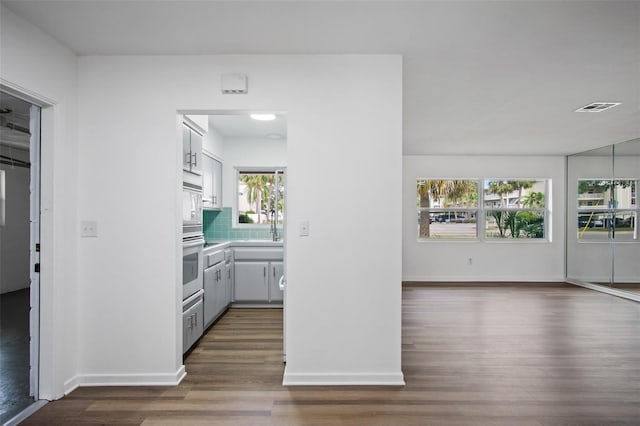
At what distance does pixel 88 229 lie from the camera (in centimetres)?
262

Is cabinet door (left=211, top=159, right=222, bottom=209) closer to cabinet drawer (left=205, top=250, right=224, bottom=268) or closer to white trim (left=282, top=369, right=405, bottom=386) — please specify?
cabinet drawer (left=205, top=250, right=224, bottom=268)

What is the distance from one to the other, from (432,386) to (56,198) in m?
2.90

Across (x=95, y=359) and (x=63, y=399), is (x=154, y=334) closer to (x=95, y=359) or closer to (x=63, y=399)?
(x=95, y=359)

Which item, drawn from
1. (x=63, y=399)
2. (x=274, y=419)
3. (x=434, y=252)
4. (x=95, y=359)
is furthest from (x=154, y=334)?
(x=434, y=252)

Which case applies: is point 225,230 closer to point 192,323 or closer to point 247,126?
point 247,126

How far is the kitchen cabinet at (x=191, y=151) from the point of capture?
3.03 meters

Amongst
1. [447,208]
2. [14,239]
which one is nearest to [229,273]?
[14,239]

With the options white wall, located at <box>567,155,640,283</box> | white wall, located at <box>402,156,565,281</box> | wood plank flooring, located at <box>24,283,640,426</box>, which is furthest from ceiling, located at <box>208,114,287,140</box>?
white wall, located at <box>567,155,640,283</box>

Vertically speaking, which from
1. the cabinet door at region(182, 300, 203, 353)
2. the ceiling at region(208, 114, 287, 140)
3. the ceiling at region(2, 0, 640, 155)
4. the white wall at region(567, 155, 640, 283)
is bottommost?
the cabinet door at region(182, 300, 203, 353)

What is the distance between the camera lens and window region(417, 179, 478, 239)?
7.02 metres

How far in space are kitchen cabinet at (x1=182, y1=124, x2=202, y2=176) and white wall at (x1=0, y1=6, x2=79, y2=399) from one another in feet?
2.47

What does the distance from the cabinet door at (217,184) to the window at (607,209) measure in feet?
20.5

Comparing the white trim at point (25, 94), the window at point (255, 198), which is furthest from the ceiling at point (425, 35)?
the window at point (255, 198)

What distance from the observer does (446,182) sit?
7.02 meters
